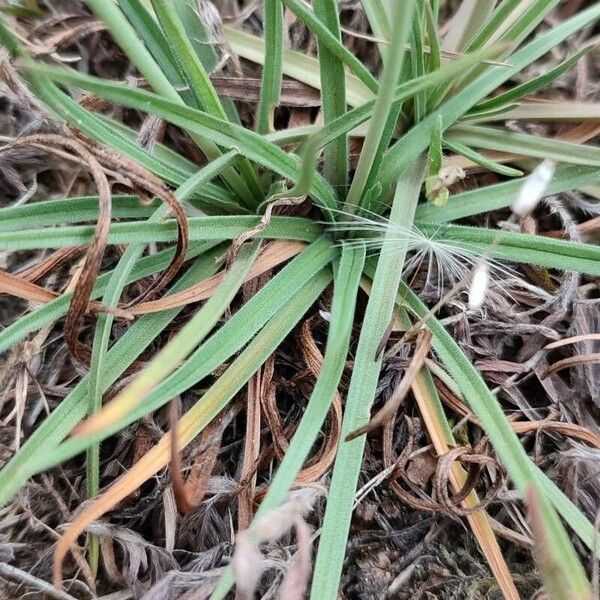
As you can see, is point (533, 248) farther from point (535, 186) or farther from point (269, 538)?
point (269, 538)

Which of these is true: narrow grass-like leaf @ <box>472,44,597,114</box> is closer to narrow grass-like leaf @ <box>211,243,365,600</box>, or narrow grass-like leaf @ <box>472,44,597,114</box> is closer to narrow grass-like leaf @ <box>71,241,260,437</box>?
narrow grass-like leaf @ <box>211,243,365,600</box>

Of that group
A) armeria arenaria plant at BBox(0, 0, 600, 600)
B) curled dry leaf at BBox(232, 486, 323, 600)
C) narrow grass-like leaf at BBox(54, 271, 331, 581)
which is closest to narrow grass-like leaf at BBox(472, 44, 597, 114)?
armeria arenaria plant at BBox(0, 0, 600, 600)

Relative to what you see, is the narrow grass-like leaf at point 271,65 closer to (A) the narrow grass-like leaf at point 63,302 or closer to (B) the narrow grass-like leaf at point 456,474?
(A) the narrow grass-like leaf at point 63,302

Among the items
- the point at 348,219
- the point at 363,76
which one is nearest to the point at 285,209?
the point at 348,219

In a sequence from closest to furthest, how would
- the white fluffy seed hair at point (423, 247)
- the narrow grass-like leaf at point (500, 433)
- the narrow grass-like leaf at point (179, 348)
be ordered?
1. the narrow grass-like leaf at point (179, 348)
2. the narrow grass-like leaf at point (500, 433)
3. the white fluffy seed hair at point (423, 247)

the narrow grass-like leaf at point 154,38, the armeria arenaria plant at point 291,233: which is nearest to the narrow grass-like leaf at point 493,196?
the armeria arenaria plant at point 291,233

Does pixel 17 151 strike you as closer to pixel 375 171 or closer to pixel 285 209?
pixel 285 209

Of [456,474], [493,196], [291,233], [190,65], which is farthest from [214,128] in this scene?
[456,474]
